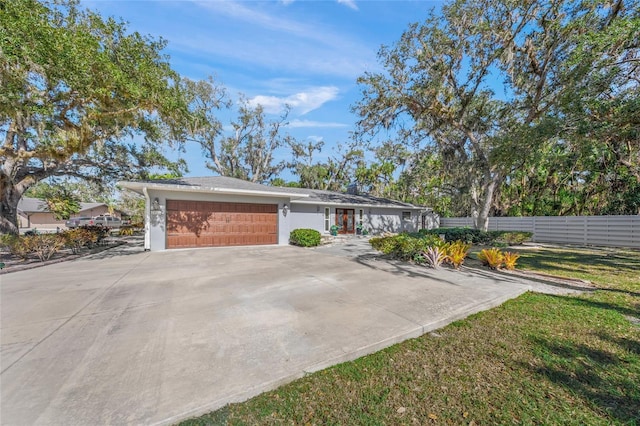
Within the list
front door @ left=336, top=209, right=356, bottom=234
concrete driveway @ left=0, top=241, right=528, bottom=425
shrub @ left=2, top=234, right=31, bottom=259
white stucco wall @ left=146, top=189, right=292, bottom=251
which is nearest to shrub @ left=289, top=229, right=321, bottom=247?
white stucco wall @ left=146, top=189, right=292, bottom=251

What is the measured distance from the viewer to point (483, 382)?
8.09 feet

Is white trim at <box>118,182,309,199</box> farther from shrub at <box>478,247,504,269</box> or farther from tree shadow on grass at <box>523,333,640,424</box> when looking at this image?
tree shadow on grass at <box>523,333,640,424</box>

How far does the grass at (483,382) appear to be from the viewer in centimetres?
207

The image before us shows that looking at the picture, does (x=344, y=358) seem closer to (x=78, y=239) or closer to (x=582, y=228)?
(x=78, y=239)

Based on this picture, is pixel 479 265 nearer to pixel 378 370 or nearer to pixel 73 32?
pixel 378 370

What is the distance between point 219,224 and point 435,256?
9.22 metres

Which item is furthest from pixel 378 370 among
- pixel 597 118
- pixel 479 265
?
pixel 597 118

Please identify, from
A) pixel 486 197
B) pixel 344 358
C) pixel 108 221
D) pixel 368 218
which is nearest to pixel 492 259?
pixel 344 358

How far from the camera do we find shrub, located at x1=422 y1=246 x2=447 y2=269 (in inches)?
285

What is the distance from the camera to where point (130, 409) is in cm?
203

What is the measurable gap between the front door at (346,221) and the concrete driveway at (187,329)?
10599mm

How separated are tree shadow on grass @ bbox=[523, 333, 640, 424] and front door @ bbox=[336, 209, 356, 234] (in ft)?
46.2

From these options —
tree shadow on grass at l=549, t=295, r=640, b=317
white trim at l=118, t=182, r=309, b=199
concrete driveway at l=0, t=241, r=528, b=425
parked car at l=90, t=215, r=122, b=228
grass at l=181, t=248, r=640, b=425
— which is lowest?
grass at l=181, t=248, r=640, b=425

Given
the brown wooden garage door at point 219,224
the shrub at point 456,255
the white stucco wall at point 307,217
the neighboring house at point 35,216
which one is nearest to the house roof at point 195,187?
the brown wooden garage door at point 219,224
